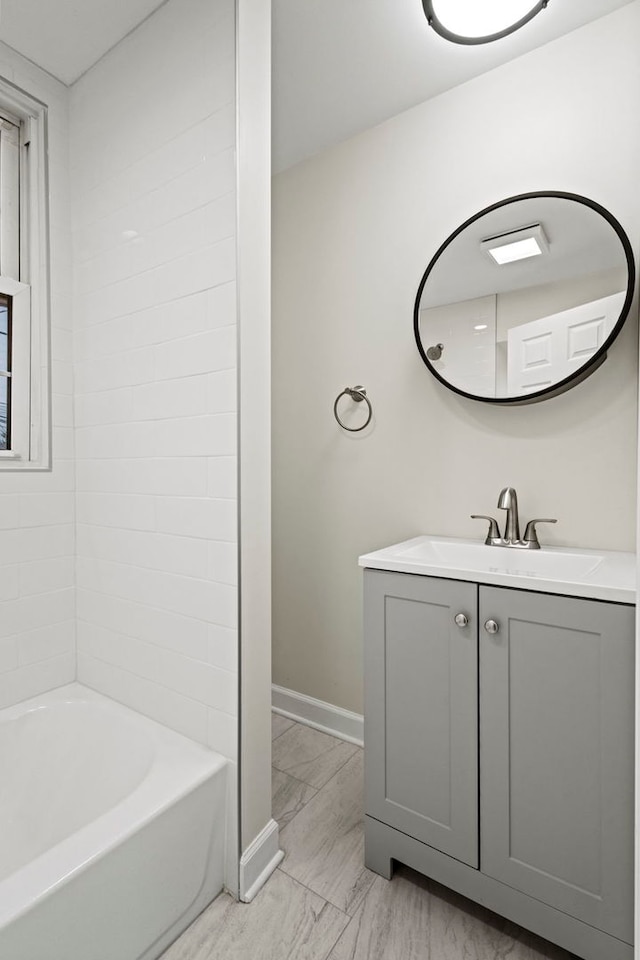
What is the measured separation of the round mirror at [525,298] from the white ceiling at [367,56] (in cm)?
49

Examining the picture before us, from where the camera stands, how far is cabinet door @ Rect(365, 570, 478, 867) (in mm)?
1241

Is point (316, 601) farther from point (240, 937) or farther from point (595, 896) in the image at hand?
point (595, 896)

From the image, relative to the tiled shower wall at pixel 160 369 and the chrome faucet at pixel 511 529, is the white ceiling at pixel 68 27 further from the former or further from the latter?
the chrome faucet at pixel 511 529

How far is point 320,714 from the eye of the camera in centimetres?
216

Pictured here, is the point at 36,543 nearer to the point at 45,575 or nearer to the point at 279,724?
the point at 45,575

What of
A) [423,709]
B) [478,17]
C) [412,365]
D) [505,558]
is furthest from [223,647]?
[478,17]

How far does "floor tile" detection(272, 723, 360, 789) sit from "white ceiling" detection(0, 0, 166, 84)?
265cm

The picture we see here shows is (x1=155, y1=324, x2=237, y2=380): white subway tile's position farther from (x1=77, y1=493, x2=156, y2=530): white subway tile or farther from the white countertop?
the white countertop

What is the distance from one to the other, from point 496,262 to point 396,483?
856mm

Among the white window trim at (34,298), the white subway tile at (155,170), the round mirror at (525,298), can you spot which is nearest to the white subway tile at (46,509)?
the white window trim at (34,298)

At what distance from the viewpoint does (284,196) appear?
2248 mm

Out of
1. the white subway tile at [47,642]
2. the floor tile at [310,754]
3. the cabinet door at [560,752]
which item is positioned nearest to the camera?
the cabinet door at [560,752]

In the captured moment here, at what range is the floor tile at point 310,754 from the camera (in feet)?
6.10

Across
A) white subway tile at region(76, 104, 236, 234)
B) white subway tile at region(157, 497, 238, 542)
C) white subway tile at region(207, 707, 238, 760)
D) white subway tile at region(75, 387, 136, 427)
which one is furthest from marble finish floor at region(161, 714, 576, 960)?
white subway tile at region(76, 104, 236, 234)
